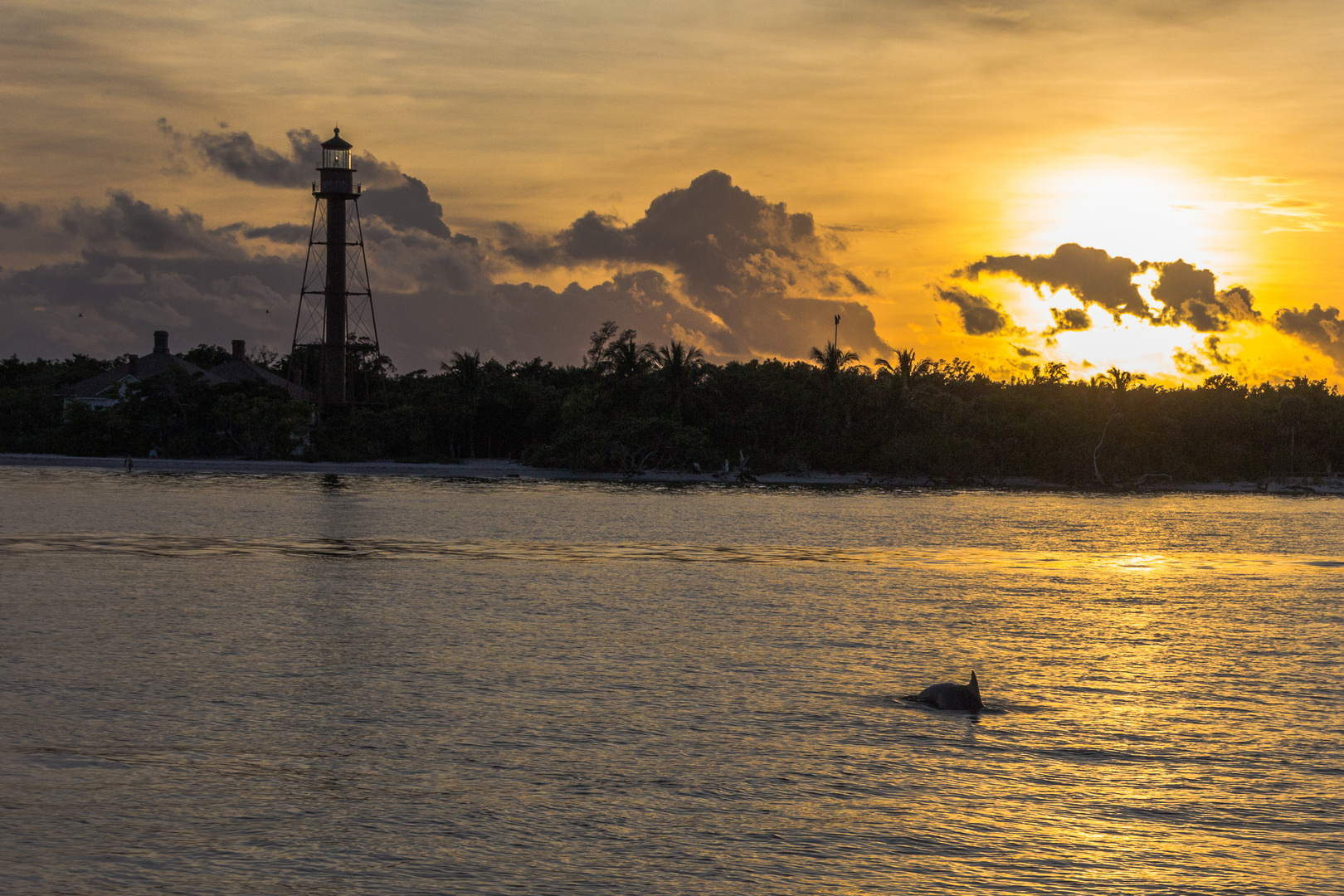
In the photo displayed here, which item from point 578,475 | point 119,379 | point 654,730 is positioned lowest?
point 654,730

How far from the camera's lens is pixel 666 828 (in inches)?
386

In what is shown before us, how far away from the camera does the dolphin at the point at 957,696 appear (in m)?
14.3

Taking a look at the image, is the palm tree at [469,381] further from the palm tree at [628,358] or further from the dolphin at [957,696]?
the dolphin at [957,696]

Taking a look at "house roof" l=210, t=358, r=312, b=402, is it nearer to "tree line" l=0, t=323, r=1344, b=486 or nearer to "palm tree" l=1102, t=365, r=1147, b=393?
"tree line" l=0, t=323, r=1344, b=486

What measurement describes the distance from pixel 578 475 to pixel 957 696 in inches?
2854

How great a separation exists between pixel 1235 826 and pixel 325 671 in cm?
1137

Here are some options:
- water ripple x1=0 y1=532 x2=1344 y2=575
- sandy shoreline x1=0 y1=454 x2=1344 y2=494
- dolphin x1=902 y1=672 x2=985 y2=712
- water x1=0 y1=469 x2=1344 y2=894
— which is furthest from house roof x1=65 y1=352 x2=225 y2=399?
dolphin x1=902 y1=672 x2=985 y2=712

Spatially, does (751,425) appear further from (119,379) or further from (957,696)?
(957,696)

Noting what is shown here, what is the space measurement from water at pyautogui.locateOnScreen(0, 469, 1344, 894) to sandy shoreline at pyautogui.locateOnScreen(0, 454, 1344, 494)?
5351 cm

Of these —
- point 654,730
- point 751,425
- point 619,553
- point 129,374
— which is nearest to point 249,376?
point 129,374

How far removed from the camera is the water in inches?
354

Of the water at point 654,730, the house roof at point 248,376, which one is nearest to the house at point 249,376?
the house roof at point 248,376

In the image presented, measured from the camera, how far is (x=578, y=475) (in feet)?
282

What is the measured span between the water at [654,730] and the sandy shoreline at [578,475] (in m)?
53.5
